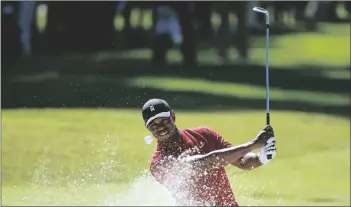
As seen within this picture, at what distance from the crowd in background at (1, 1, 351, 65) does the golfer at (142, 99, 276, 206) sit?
24.7 ft

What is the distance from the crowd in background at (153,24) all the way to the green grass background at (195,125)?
15cm

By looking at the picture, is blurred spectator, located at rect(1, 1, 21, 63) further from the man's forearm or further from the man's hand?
the man's hand

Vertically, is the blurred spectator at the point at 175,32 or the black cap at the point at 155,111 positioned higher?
the black cap at the point at 155,111

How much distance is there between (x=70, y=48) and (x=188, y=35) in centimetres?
148

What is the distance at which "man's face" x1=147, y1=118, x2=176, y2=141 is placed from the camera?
488 cm

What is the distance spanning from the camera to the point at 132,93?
12.2 m

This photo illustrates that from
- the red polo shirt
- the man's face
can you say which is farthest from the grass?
the man's face

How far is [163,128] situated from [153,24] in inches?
→ 315

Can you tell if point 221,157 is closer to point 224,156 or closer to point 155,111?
point 224,156

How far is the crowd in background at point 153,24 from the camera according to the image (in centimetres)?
1266

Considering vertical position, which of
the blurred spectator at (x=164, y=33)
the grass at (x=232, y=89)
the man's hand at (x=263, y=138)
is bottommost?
the grass at (x=232, y=89)

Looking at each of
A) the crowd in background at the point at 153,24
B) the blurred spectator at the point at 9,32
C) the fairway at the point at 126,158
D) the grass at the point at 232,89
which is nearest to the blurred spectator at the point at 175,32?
the crowd in background at the point at 153,24

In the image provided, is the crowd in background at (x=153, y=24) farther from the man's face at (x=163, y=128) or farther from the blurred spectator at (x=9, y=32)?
the man's face at (x=163, y=128)

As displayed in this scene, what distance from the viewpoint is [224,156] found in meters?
4.91
